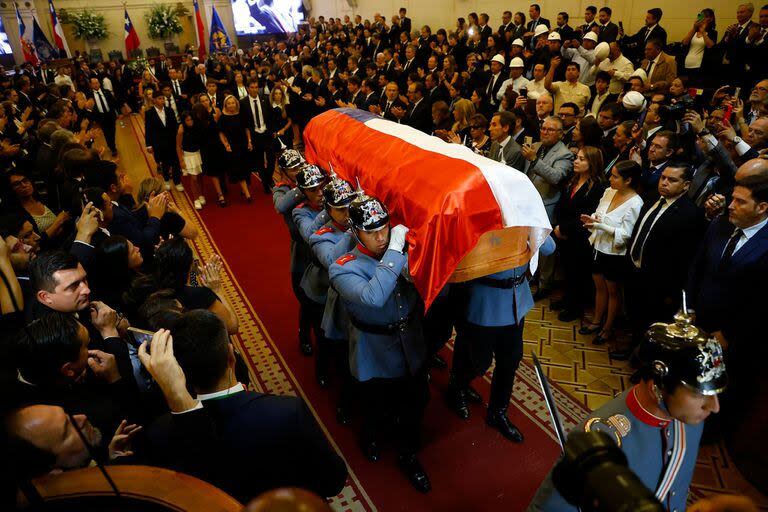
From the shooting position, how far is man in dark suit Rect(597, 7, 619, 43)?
690 centimetres

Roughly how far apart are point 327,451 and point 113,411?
838mm

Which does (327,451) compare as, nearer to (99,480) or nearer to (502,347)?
(99,480)

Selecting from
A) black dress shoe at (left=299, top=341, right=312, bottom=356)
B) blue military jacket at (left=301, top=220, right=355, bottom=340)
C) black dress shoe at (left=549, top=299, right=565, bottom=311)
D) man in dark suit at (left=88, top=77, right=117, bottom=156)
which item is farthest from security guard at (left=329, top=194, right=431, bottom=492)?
man in dark suit at (left=88, top=77, right=117, bottom=156)

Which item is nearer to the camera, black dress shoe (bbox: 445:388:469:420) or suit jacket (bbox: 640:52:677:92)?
black dress shoe (bbox: 445:388:469:420)

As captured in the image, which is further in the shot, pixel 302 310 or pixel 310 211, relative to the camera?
pixel 302 310

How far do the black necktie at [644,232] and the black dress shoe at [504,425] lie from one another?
141 centimetres

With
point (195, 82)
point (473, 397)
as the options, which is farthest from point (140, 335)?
point (195, 82)

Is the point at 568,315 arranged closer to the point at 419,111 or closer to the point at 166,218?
the point at 166,218

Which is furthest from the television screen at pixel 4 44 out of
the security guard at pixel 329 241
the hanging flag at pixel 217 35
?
the security guard at pixel 329 241

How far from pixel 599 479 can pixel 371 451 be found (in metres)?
2.21

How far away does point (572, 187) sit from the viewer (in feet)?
12.0

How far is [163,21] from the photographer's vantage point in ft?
61.9

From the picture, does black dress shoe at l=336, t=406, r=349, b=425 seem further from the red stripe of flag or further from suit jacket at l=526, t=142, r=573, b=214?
suit jacket at l=526, t=142, r=573, b=214

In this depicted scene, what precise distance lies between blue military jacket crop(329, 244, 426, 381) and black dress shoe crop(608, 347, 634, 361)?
1808 mm
